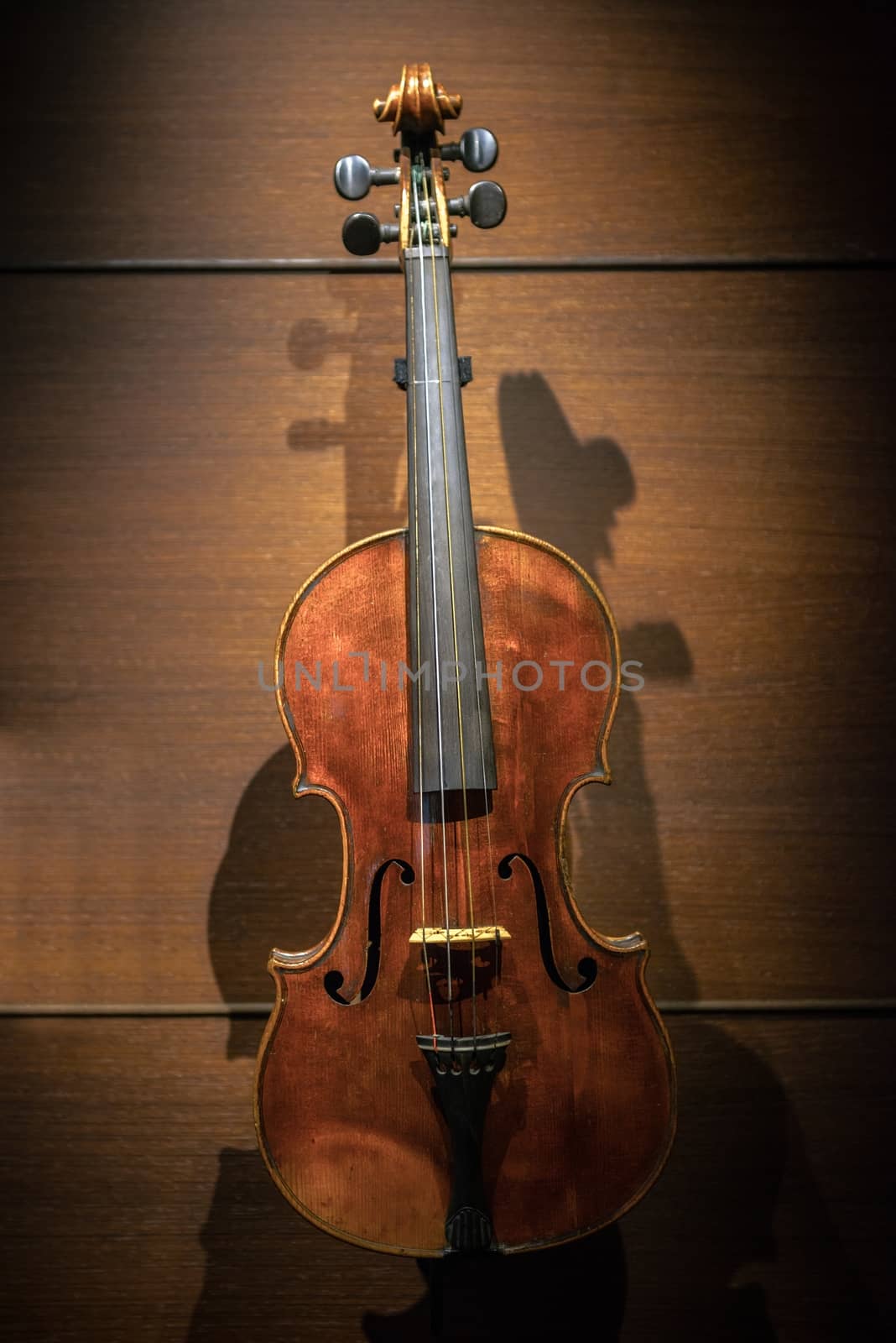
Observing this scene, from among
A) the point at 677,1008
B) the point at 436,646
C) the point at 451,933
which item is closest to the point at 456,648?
the point at 436,646

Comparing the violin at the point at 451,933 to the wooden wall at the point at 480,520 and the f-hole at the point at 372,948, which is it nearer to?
the f-hole at the point at 372,948

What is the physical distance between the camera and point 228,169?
68.6 inches

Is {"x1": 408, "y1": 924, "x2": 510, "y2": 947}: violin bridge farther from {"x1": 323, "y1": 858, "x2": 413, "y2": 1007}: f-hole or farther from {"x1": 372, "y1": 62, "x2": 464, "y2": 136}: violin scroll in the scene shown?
{"x1": 372, "y1": 62, "x2": 464, "y2": 136}: violin scroll

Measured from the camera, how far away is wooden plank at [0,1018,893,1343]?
5.28 feet

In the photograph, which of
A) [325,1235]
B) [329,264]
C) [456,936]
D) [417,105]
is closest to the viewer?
[456,936]

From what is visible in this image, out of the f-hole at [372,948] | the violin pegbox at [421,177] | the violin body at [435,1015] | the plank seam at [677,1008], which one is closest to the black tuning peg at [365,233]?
the violin pegbox at [421,177]

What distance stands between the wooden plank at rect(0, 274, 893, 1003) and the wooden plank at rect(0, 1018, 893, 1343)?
119mm

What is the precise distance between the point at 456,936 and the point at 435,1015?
10 centimetres

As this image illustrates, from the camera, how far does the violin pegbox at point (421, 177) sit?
1.36 metres

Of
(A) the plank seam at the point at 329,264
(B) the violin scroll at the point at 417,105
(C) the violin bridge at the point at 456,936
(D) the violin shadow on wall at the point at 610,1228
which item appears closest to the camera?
(C) the violin bridge at the point at 456,936

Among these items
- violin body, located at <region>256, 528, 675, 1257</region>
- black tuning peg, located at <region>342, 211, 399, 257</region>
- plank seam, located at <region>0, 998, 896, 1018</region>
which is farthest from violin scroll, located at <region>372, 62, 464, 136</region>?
plank seam, located at <region>0, 998, 896, 1018</region>

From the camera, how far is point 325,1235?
1615mm

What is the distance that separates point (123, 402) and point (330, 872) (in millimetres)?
818

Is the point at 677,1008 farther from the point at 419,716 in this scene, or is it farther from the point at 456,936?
the point at 419,716
